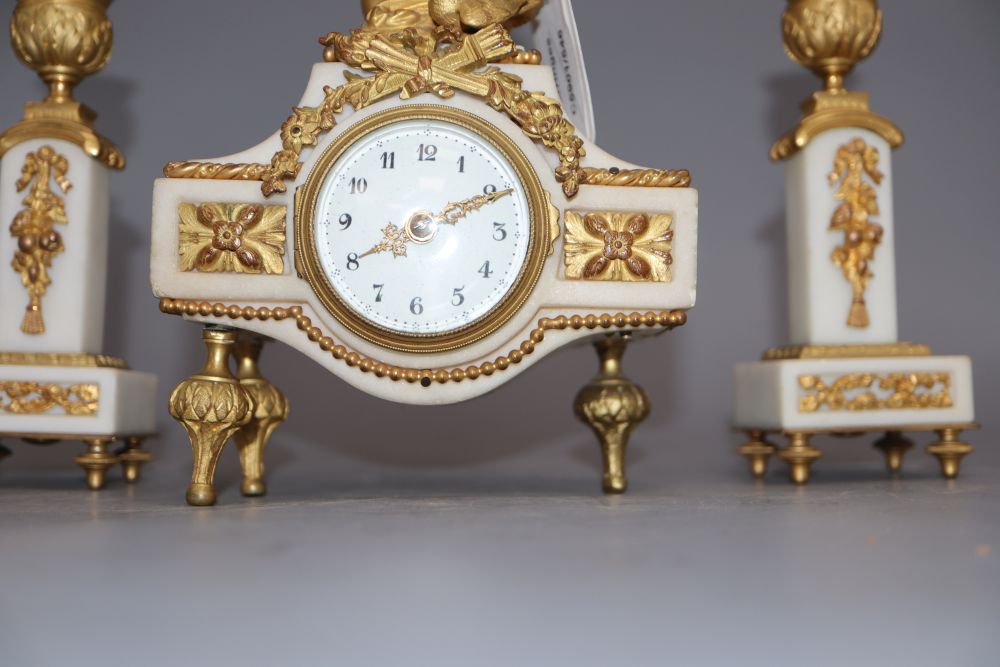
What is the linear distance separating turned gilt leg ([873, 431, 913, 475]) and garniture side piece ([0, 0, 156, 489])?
1.89m

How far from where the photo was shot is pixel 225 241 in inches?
81.2

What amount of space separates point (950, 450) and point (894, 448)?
0.83 feet

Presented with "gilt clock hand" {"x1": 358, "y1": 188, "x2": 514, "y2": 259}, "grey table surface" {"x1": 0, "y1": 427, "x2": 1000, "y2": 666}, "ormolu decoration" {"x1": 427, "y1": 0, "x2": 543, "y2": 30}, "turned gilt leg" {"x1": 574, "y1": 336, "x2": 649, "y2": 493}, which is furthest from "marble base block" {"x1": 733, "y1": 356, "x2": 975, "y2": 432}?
"ormolu decoration" {"x1": 427, "y1": 0, "x2": 543, "y2": 30}


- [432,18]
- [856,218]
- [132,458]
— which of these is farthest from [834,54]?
[132,458]

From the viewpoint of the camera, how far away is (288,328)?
2.08 meters

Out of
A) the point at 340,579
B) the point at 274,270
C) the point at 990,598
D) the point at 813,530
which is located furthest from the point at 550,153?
the point at 990,598

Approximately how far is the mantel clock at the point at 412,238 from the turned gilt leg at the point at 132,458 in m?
0.68

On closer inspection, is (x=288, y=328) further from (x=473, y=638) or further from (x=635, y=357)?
(x=635, y=357)

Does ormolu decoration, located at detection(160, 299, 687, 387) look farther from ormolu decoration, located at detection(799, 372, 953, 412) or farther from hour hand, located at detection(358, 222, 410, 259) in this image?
ormolu decoration, located at detection(799, 372, 953, 412)

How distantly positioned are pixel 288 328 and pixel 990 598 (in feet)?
4.34

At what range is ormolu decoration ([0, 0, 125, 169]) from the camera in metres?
2.53

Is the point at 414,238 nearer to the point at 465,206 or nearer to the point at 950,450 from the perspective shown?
the point at 465,206

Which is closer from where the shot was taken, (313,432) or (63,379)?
(63,379)

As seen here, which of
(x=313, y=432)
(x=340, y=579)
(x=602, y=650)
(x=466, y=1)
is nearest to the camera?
(x=602, y=650)
